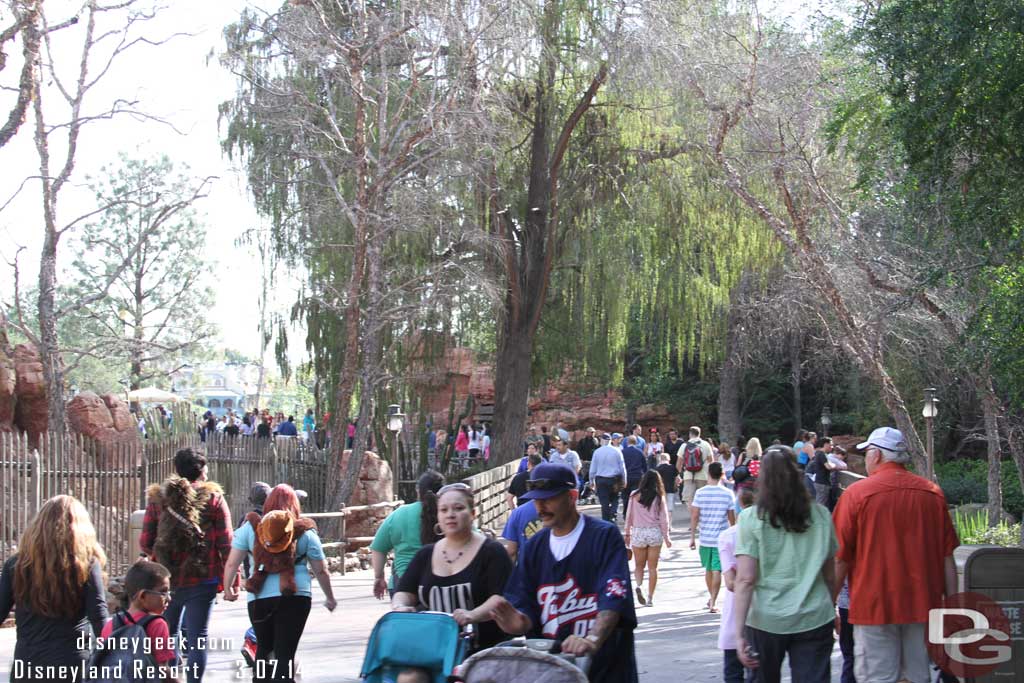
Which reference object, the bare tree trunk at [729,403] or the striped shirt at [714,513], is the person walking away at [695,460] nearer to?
the striped shirt at [714,513]

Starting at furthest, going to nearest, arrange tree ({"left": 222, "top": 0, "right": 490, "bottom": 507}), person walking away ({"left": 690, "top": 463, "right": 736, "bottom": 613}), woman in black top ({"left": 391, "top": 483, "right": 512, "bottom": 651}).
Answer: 1. tree ({"left": 222, "top": 0, "right": 490, "bottom": 507})
2. person walking away ({"left": 690, "top": 463, "right": 736, "bottom": 613})
3. woman in black top ({"left": 391, "top": 483, "right": 512, "bottom": 651})

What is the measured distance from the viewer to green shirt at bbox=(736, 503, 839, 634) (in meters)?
5.36

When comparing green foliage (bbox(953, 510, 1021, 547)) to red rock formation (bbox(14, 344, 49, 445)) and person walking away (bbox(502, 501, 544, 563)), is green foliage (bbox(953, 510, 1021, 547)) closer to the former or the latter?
person walking away (bbox(502, 501, 544, 563))

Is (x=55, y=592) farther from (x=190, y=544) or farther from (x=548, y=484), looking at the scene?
(x=548, y=484)

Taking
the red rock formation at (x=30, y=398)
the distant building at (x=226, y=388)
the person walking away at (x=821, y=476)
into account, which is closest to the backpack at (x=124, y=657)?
the person walking away at (x=821, y=476)

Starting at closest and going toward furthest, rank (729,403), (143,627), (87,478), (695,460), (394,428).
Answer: (143,627)
(87,478)
(394,428)
(695,460)
(729,403)

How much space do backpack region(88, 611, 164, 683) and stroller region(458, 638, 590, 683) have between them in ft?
6.20

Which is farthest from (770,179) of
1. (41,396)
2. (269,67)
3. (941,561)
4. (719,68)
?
(941,561)

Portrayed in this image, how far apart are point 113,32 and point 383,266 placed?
6.35 m

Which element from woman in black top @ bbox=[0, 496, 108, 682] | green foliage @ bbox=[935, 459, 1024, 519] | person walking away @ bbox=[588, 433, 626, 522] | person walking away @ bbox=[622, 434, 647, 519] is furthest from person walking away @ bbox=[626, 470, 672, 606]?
green foliage @ bbox=[935, 459, 1024, 519]

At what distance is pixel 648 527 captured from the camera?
41.5 ft

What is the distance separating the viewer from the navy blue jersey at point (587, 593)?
14.9ft

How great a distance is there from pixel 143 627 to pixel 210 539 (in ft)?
5.87

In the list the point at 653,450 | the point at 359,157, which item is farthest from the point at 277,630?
the point at 653,450
